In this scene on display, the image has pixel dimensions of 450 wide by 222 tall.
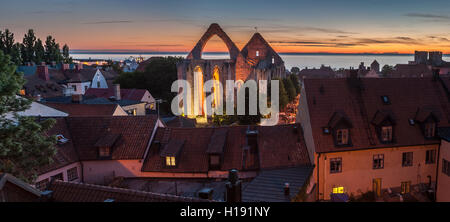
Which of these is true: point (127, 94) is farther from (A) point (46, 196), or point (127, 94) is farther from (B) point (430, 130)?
(A) point (46, 196)

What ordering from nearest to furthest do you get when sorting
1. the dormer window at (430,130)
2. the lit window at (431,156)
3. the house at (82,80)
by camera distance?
the dormer window at (430,130)
the lit window at (431,156)
the house at (82,80)

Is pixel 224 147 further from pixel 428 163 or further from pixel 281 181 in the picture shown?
pixel 428 163

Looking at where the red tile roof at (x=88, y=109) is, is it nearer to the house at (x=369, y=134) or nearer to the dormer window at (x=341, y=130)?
the house at (x=369, y=134)

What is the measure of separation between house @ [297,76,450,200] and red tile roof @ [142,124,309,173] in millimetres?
1387

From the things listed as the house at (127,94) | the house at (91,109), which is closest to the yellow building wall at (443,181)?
the house at (91,109)

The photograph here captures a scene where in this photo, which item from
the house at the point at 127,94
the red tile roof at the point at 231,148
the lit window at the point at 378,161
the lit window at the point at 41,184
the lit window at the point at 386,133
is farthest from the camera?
the house at the point at 127,94

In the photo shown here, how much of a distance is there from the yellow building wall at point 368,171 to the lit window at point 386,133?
2.64ft

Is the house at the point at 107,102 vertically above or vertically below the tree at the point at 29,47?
below

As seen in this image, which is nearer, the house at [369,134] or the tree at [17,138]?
the tree at [17,138]

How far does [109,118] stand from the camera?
2959cm

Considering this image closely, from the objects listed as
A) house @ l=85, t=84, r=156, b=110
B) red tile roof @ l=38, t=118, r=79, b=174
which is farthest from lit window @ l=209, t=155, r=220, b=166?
house @ l=85, t=84, r=156, b=110

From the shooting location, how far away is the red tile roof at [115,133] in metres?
27.2
